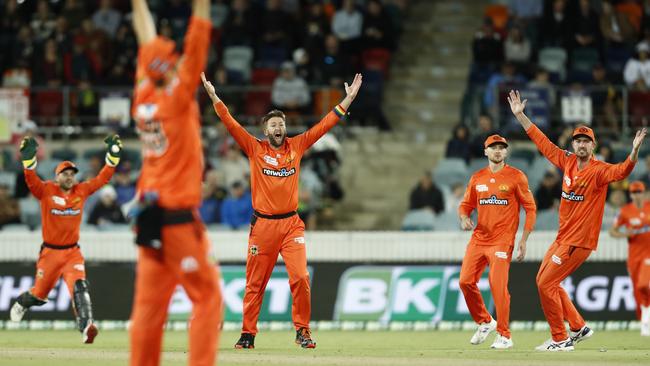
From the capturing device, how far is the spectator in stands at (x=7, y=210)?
71.4ft

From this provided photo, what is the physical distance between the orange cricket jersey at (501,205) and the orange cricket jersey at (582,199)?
0.47m

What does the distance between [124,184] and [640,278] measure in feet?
30.4

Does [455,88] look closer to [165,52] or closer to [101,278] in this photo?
[101,278]

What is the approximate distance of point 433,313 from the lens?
1956 centimetres

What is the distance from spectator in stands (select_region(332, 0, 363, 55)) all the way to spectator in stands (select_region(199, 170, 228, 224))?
210 inches

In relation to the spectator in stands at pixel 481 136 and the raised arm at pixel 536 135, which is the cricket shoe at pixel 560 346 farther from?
the spectator in stands at pixel 481 136

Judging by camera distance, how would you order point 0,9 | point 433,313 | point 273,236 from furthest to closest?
point 0,9
point 433,313
point 273,236

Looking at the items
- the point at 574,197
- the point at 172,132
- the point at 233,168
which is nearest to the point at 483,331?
the point at 574,197

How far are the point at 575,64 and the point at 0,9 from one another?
1286 centimetres

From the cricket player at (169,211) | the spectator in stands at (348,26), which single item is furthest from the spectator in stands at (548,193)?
the cricket player at (169,211)

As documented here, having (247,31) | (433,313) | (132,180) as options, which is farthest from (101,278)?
(247,31)

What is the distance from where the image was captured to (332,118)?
46.5ft

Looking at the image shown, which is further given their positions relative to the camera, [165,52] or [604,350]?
[604,350]

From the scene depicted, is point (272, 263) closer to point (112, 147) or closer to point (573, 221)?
point (112, 147)
